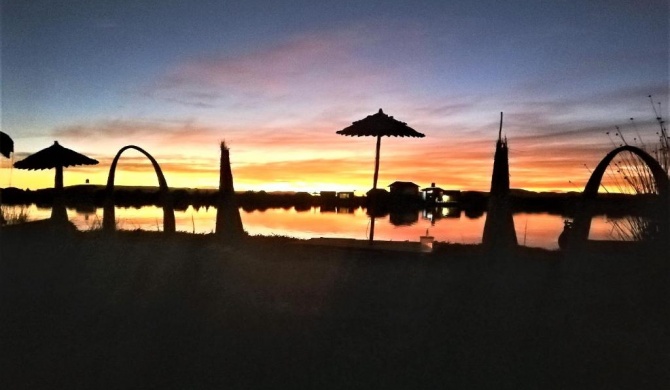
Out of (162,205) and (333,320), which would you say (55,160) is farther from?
(333,320)

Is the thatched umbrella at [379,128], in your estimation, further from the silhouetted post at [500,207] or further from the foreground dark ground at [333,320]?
the foreground dark ground at [333,320]

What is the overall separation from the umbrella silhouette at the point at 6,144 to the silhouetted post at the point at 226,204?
6.96 metres

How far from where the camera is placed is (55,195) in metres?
16.1

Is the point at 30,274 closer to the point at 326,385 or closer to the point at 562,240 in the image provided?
the point at 326,385

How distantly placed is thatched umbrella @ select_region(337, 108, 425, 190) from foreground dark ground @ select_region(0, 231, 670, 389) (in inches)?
109

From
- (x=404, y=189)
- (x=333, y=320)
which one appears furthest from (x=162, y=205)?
(x=404, y=189)

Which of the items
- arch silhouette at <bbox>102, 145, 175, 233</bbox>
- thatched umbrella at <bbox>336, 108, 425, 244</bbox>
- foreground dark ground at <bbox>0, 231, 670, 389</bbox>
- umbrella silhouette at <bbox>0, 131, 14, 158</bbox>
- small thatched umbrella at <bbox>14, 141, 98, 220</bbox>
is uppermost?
thatched umbrella at <bbox>336, 108, 425, 244</bbox>

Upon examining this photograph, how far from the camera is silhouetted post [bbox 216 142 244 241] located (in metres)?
11.1

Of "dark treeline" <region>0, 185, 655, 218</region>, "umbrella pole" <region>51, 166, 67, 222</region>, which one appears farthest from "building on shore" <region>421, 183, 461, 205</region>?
"umbrella pole" <region>51, 166, 67, 222</region>

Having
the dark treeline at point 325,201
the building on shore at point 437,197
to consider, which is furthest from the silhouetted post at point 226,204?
the building on shore at point 437,197

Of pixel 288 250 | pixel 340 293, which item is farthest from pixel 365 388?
pixel 288 250

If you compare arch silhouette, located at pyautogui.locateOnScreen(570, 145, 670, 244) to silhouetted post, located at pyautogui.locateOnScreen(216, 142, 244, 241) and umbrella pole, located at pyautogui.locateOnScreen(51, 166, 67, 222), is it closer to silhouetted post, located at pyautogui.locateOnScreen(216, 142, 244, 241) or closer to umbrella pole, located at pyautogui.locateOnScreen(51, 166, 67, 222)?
silhouetted post, located at pyautogui.locateOnScreen(216, 142, 244, 241)

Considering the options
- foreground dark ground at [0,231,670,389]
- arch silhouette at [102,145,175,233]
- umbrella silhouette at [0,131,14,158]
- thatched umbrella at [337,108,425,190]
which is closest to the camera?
foreground dark ground at [0,231,670,389]

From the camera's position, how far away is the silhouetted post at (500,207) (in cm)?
884
